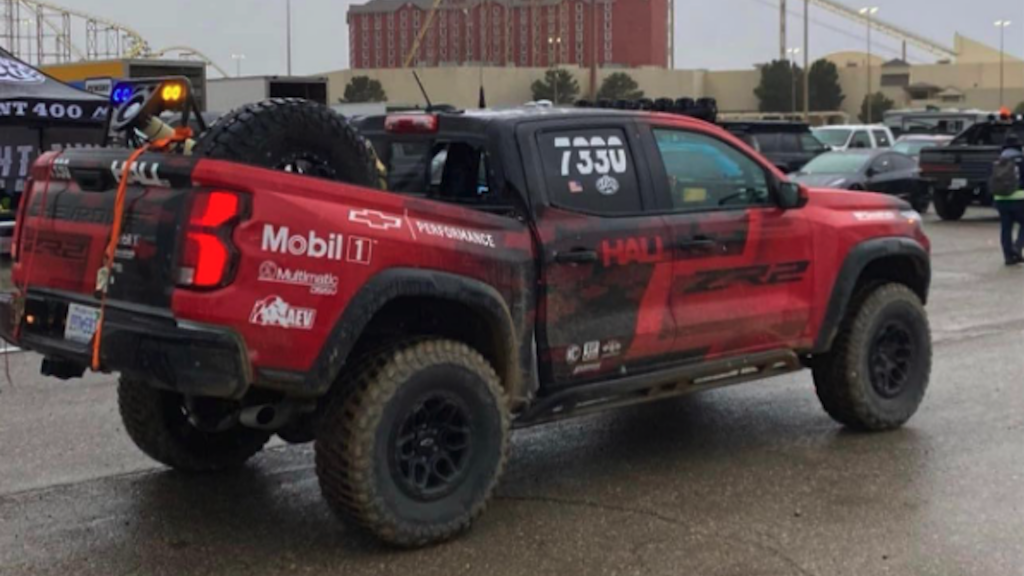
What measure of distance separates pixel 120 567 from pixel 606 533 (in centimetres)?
201

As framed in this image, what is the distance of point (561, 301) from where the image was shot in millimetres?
5668

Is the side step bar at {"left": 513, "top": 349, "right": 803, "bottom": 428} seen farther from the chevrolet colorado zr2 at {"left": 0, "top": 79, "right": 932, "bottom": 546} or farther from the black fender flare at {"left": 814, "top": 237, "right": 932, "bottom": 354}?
the black fender flare at {"left": 814, "top": 237, "right": 932, "bottom": 354}

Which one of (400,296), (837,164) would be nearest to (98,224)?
(400,296)

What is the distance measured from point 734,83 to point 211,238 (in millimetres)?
99031

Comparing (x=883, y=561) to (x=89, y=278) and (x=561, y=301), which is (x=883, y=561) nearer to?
(x=561, y=301)

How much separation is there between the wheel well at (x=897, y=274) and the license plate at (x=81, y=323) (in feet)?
14.1

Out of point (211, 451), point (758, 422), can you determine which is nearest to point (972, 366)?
point (758, 422)

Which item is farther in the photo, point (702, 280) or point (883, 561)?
point (702, 280)

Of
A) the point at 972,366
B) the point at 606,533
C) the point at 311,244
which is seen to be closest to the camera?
the point at 311,244

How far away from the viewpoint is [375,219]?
4.97 metres

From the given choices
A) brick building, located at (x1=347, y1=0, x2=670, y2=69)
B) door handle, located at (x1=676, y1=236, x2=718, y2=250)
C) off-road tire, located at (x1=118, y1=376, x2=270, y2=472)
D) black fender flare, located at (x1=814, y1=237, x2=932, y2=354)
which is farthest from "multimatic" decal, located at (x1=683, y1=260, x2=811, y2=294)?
brick building, located at (x1=347, y1=0, x2=670, y2=69)

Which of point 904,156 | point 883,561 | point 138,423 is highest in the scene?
point 904,156

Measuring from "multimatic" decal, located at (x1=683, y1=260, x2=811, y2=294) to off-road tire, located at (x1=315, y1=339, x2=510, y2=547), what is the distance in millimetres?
1353

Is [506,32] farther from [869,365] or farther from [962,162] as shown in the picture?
[869,365]
